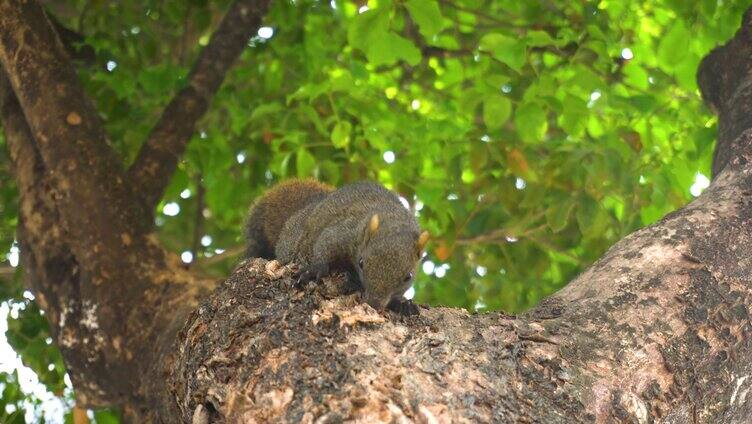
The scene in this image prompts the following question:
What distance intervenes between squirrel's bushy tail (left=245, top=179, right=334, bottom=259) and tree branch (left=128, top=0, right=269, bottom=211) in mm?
502

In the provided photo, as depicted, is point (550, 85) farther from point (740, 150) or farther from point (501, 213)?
point (740, 150)

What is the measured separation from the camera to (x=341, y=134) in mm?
3752

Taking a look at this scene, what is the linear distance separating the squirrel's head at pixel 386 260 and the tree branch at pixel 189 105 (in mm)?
782

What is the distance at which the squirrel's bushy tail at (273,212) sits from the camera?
3.87 meters

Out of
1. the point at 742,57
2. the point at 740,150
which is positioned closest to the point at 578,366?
the point at 740,150

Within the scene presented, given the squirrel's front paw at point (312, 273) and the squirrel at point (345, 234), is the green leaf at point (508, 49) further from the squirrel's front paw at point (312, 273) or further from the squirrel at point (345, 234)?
the squirrel's front paw at point (312, 273)

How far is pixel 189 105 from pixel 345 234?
32.5 inches

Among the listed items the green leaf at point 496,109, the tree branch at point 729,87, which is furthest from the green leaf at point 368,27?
the tree branch at point 729,87

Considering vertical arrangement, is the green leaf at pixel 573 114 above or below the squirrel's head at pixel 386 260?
above

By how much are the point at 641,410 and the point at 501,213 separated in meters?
2.53

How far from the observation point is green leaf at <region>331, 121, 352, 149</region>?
3.73 metres

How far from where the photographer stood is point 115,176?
321 cm

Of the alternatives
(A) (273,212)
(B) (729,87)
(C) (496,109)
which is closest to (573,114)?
(C) (496,109)

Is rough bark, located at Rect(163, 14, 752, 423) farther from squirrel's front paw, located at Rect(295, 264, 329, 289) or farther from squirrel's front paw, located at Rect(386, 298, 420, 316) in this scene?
squirrel's front paw, located at Rect(386, 298, 420, 316)
